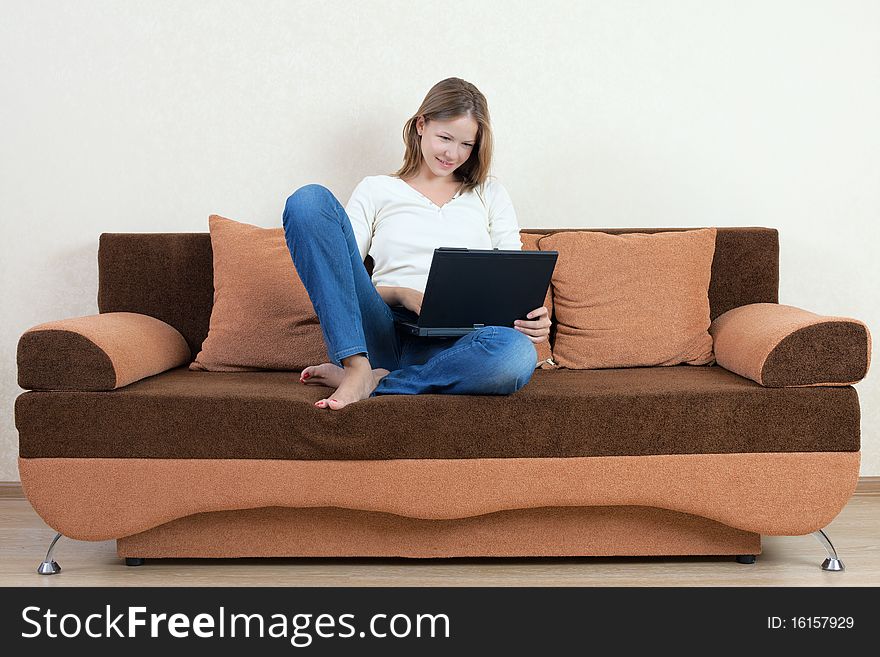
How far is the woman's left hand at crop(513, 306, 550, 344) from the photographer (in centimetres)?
220

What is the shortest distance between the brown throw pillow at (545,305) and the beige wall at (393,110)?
0.80 ft

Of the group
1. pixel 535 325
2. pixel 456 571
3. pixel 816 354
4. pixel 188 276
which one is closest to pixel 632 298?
pixel 535 325

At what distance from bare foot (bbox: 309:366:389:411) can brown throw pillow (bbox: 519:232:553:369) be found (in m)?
0.60

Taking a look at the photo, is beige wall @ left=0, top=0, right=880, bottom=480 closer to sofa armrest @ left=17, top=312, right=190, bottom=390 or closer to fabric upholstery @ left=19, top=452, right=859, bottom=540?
sofa armrest @ left=17, top=312, right=190, bottom=390

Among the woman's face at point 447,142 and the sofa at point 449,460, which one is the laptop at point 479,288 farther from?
the woman's face at point 447,142

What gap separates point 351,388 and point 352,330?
0.13 metres

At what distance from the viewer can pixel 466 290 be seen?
208cm

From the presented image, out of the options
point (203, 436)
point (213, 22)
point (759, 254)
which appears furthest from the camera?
point (213, 22)

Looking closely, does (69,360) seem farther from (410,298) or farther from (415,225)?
(415,225)

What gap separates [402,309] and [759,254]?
3.53ft

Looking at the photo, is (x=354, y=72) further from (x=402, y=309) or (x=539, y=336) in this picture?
(x=539, y=336)

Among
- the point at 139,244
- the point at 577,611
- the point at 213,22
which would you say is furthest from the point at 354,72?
the point at 577,611

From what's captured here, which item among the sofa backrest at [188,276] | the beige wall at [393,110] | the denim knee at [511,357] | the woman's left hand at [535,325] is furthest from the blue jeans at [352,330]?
the beige wall at [393,110]

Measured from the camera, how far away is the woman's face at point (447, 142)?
2463 mm
